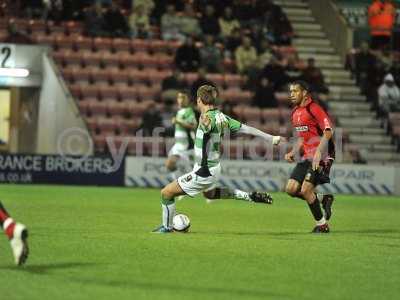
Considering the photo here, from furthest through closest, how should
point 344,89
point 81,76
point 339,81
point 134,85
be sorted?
point 339,81, point 344,89, point 134,85, point 81,76

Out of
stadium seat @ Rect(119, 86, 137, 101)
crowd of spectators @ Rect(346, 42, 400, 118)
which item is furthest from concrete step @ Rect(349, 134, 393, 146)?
stadium seat @ Rect(119, 86, 137, 101)

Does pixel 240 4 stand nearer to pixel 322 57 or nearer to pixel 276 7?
pixel 276 7

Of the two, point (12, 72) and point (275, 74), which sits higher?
point (275, 74)

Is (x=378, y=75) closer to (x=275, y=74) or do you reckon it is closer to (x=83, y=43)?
(x=275, y=74)

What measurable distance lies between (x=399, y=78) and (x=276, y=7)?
171 inches

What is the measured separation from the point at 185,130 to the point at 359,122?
7.73 m

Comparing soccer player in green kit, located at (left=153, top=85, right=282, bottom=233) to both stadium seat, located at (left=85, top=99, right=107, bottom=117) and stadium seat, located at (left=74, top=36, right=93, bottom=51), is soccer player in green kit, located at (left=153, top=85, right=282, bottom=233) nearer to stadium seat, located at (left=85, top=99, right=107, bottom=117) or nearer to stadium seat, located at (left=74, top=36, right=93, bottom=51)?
stadium seat, located at (left=85, top=99, right=107, bottom=117)

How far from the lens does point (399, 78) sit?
28.2 meters

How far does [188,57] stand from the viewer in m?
26.5

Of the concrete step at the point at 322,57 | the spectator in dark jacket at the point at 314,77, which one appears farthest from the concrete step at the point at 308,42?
the spectator in dark jacket at the point at 314,77

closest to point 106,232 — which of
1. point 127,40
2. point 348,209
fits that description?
point 348,209

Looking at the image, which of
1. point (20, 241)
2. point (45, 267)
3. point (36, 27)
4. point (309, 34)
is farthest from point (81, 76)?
point (20, 241)

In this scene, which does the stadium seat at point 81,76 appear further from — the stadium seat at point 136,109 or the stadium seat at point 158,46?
the stadium seat at point 158,46

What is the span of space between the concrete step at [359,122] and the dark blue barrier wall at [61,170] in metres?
6.93
